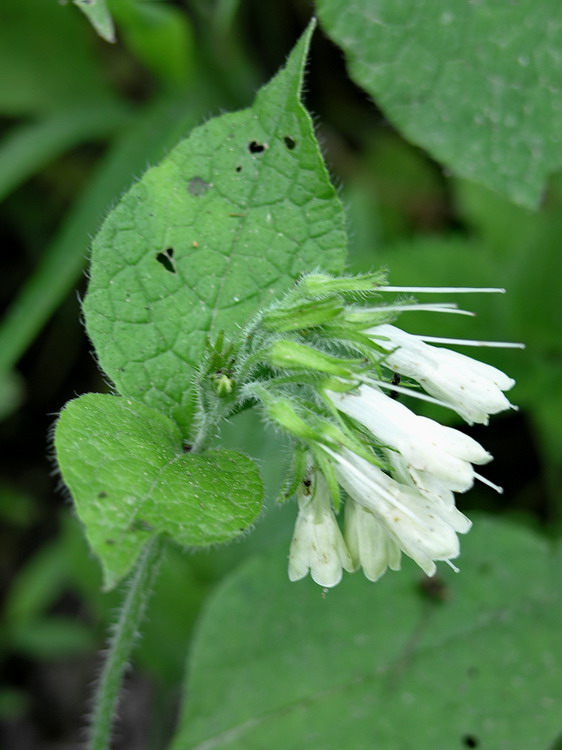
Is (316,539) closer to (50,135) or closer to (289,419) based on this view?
(289,419)

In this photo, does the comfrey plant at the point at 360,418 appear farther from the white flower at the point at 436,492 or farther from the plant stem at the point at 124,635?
the plant stem at the point at 124,635

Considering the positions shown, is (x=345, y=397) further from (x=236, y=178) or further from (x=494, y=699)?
(x=494, y=699)

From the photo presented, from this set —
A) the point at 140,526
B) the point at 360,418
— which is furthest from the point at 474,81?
the point at 140,526

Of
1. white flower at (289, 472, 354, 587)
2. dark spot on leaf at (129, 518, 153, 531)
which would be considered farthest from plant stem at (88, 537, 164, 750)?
dark spot on leaf at (129, 518, 153, 531)

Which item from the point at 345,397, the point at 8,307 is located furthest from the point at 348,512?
the point at 8,307

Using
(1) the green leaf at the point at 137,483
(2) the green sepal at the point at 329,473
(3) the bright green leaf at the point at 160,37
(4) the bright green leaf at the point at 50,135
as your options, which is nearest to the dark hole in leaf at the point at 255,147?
(1) the green leaf at the point at 137,483

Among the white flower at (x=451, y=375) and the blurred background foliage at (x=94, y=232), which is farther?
the blurred background foliage at (x=94, y=232)

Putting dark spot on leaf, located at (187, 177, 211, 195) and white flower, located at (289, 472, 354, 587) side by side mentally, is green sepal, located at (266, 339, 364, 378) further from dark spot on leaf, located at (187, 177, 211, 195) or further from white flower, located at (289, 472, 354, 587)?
dark spot on leaf, located at (187, 177, 211, 195)
